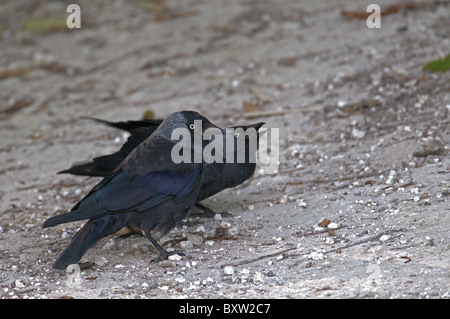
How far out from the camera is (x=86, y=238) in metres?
5.05

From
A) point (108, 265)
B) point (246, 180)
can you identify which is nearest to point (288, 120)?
point (246, 180)

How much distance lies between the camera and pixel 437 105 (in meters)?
6.92

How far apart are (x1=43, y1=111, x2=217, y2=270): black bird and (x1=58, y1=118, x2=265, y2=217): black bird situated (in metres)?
0.35

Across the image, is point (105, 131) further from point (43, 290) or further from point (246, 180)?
point (43, 290)

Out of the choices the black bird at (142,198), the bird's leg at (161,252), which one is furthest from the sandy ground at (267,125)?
the black bird at (142,198)

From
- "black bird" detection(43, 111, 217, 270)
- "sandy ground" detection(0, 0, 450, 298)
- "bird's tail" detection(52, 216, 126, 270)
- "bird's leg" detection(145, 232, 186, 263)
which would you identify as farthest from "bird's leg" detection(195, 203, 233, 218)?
"bird's tail" detection(52, 216, 126, 270)

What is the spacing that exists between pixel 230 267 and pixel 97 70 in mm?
5990

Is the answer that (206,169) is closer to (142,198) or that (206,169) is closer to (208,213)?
(208,213)

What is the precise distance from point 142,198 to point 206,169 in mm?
750

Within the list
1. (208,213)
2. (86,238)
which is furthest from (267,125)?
(86,238)

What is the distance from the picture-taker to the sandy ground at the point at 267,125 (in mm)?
4609

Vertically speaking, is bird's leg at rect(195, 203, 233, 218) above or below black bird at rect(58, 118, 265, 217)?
below

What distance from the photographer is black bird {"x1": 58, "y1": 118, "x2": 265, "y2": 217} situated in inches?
230

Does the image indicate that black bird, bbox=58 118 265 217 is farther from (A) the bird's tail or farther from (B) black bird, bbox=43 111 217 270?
(A) the bird's tail
